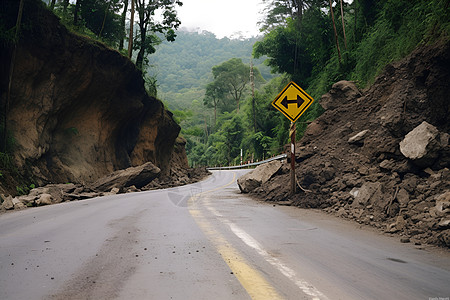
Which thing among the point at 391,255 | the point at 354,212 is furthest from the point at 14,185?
the point at 391,255

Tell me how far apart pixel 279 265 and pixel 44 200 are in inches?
396

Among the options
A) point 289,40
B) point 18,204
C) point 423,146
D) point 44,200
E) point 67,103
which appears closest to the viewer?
point 423,146

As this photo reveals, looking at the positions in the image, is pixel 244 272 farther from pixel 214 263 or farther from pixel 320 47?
pixel 320 47

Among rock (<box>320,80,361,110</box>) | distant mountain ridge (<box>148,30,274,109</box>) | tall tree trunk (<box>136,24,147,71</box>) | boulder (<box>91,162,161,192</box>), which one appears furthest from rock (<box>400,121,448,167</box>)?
distant mountain ridge (<box>148,30,274,109</box>)

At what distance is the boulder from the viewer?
16.9 m

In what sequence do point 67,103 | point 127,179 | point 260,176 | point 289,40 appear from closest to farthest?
point 260,176 → point 127,179 → point 67,103 → point 289,40

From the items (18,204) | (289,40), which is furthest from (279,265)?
(289,40)

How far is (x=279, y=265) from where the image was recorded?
3.51m

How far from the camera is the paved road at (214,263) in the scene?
2.77 m

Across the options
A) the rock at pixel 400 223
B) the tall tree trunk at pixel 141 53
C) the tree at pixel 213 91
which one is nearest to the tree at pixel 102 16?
the tall tree trunk at pixel 141 53

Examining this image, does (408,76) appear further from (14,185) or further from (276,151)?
(276,151)

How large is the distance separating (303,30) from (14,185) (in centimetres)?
2705

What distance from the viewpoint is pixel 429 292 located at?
9.23 ft

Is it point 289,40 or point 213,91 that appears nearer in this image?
point 289,40
